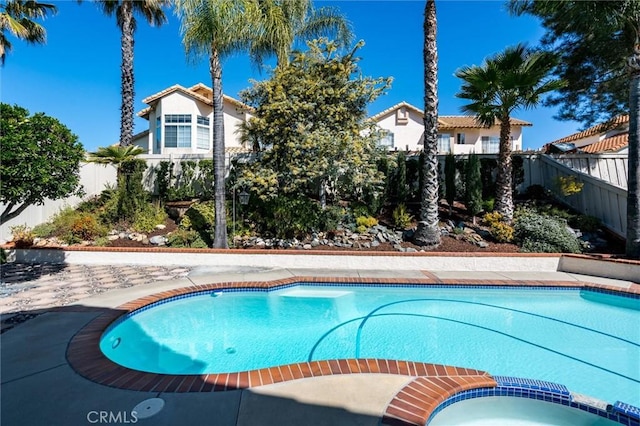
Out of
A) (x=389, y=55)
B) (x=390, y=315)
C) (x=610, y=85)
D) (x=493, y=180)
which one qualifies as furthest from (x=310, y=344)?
(x=610, y=85)

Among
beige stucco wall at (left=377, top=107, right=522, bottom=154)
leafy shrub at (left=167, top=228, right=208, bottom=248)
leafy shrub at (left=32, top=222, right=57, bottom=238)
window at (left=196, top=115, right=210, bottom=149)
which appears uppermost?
beige stucco wall at (left=377, top=107, right=522, bottom=154)

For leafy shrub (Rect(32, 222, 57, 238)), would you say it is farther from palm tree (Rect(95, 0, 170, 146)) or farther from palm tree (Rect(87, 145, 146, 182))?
palm tree (Rect(95, 0, 170, 146))

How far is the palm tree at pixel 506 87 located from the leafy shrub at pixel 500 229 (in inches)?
15.7

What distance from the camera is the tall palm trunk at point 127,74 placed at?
1603cm

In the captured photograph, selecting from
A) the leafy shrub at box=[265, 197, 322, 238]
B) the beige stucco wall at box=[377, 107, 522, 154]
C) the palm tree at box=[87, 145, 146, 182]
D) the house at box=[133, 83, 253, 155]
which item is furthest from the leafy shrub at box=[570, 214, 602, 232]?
the palm tree at box=[87, 145, 146, 182]

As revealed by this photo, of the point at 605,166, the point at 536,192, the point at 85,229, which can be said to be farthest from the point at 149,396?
the point at 605,166

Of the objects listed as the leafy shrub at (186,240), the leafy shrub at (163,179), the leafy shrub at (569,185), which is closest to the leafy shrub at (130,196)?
the leafy shrub at (163,179)

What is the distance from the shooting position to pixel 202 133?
67.7ft

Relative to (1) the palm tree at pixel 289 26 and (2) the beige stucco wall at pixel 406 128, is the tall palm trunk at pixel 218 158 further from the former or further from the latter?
(2) the beige stucco wall at pixel 406 128

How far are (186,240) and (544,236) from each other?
12.4m

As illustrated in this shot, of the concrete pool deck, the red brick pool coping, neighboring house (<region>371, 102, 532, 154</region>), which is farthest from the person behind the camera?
neighboring house (<region>371, 102, 532, 154</region>)

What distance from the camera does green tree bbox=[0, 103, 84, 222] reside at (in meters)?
5.93

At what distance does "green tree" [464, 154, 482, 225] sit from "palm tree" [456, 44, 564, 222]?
758 mm

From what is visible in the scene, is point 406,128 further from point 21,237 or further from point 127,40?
point 21,237
